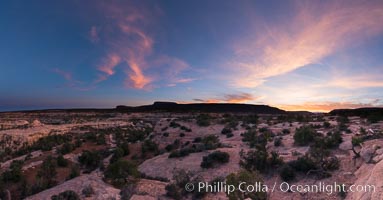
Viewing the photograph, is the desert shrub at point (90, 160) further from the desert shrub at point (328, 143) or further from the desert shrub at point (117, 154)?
the desert shrub at point (328, 143)

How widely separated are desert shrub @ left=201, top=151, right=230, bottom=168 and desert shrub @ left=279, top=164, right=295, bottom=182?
3.62 m

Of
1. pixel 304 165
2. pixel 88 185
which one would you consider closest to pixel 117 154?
pixel 88 185

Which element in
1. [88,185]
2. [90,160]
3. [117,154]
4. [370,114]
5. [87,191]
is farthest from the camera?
[370,114]

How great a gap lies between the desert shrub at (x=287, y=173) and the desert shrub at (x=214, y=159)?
362 cm

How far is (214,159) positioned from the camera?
51.0 ft

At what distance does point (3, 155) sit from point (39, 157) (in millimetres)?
3825

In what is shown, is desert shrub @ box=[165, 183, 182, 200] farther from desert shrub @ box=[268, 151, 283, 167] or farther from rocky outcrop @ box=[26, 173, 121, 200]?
desert shrub @ box=[268, 151, 283, 167]

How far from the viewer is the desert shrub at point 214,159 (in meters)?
15.0

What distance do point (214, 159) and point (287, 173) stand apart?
444 centimetres

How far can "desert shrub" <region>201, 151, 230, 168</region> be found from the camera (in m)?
15.0

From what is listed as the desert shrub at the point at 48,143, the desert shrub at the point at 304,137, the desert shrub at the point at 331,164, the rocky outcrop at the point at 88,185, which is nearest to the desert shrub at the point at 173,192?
the rocky outcrop at the point at 88,185

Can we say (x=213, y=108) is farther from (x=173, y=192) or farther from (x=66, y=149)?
(x=173, y=192)

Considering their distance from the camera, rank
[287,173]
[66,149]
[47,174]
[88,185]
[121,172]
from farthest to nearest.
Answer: [66,149] < [47,174] < [121,172] < [287,173] < [88,185]

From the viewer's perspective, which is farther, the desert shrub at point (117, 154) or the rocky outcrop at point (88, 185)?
the desert shrub at point (117, 154)
